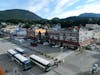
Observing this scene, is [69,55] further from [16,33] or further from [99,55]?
[16,33]

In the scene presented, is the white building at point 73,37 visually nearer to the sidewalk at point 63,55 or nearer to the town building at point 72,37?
the town building at point 72,37

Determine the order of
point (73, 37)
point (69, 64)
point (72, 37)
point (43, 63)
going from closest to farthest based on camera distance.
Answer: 1. point (43, 63)
2. point (69, 64)
3. point (73, 37)
4. point (72, 37)

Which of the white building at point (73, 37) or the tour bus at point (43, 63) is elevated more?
the white building at point (73, 37)

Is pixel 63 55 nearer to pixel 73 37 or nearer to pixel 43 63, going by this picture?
pixel 73 37

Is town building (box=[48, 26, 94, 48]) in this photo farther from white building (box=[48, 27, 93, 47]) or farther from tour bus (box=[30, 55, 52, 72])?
Result: tour bus (box=[30, 55, 52, 72])

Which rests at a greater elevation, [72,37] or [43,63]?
[72,37]

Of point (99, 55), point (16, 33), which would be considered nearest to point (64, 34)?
point (99, 55)

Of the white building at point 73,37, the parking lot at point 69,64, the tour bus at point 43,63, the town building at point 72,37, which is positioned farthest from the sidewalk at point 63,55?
the tour bus at point 43,63

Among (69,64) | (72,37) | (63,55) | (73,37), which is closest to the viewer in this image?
(69,64)

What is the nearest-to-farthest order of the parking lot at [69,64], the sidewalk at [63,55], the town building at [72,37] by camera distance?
1. the parking lot at [69,64]
2. the sidewalk at [63,55]
3. the town building at [72,37]

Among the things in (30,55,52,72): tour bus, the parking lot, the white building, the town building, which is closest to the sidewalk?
the parking lot

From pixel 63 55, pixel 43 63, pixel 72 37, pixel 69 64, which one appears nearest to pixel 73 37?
pixel 72 37

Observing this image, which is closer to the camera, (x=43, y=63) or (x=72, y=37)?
(x=43, y=63)

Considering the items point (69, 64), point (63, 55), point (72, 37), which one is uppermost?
point (72, 37)
